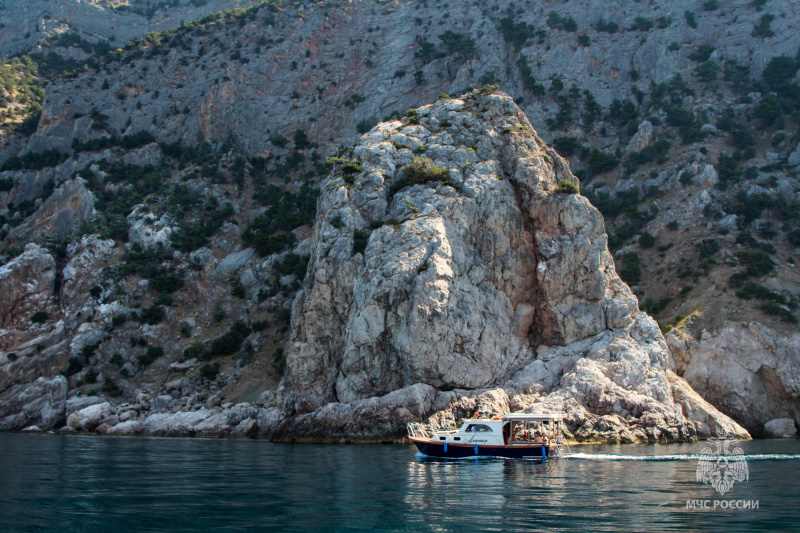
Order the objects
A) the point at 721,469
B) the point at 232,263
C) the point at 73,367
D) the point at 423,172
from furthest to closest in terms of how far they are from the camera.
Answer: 1. the point at 232,263
2. the point at 73,367
3. the point at 423,172
4. the point at 721,469

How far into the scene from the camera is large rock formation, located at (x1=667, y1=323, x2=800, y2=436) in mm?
43594

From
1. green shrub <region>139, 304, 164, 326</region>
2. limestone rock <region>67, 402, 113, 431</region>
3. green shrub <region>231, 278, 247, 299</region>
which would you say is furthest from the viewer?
green shrub <region>231, 278, 247, 299</region>

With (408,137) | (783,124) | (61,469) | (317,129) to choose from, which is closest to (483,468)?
(61,469)

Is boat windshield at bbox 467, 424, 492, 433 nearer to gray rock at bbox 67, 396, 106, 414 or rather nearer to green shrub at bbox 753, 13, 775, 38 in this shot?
gray rock at bbox 67, 396, 106, 414

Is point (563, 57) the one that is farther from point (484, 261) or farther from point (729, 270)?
point (484, 261)

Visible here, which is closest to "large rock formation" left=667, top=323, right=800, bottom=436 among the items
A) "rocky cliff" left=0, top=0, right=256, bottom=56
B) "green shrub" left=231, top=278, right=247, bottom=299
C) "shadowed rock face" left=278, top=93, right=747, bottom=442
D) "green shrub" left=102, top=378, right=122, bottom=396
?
"shadowed rock face" left=278, top=93, right=747, bottom=442

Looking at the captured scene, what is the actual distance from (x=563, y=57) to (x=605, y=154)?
20542 millimetres

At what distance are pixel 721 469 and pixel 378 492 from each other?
1487 cm

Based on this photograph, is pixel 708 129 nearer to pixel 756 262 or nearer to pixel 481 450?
pixel 756 262

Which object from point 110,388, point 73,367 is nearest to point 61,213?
point 73,367

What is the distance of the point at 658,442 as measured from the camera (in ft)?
122

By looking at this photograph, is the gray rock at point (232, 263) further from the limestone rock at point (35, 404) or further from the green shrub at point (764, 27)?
the green shrub at point (764, 27)

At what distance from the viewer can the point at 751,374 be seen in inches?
1737

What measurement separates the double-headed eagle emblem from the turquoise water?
438mm
